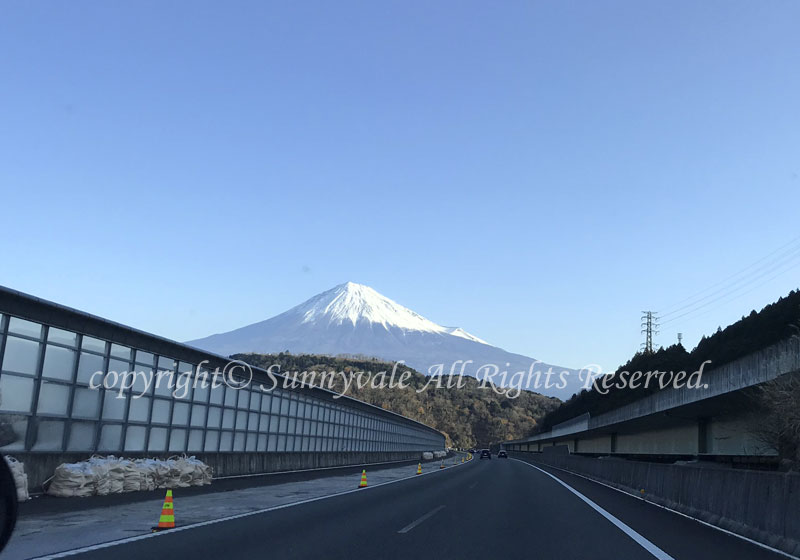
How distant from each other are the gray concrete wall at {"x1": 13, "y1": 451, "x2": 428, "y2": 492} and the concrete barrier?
15.4 meters

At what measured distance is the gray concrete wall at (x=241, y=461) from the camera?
1723 cm

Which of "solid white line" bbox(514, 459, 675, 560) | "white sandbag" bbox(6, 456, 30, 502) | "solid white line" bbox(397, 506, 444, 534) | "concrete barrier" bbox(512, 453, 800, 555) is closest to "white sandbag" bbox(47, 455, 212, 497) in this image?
"white sandbag" bbox(6, 456, 30, 502)

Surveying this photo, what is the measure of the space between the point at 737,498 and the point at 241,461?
20.0 metres

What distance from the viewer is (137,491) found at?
19391mm

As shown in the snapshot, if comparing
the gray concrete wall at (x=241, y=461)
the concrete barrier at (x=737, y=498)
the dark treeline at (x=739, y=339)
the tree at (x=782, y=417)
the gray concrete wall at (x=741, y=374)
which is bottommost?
the gray concrete wall at (x=241, y=461)

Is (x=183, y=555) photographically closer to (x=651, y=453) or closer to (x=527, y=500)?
(x=527, y=500)

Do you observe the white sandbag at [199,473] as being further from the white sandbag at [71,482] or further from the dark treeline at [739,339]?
the dark treeline at [739,339]

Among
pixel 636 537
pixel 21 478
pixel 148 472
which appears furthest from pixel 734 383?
pixel 21 478

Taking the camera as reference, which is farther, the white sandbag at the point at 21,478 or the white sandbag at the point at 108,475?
the white sandbag at the point at 108,475

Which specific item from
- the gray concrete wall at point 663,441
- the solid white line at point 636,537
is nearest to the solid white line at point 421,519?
the solid white line at point 636,537

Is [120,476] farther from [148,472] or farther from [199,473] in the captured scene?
[199,473]

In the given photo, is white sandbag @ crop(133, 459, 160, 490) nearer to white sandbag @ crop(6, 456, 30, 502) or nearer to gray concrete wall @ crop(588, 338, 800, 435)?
white sandbag @ crop(6, 456, 30, 502)

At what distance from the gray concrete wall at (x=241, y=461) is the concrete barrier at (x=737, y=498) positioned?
15.4m

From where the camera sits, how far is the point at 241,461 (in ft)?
95.3
